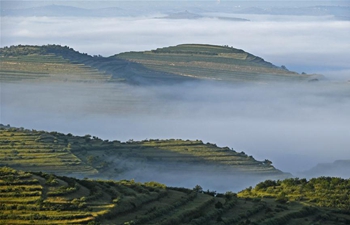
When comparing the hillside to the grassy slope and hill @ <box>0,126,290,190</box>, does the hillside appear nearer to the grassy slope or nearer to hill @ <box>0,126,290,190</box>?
hill @ <box>0,126,290,190</box>

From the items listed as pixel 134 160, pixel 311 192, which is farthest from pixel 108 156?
pixel 311 192

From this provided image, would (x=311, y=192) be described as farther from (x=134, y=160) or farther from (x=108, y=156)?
(x=134, y=160)

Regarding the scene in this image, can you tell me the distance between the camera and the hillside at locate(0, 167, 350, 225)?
47.0 metres

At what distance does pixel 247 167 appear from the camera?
125688 mm

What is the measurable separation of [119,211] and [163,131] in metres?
142

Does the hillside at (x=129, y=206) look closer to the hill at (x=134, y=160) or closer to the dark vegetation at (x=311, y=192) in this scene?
the dark vegetation at (x=311, y=192)

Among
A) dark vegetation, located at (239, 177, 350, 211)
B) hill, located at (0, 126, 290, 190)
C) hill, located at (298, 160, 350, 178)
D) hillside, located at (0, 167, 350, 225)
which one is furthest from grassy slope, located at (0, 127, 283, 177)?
hillside, located at (0, 167, 350, 225)

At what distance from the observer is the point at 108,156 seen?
122m

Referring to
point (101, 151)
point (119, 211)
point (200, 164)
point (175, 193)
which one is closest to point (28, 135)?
point (101, 151)

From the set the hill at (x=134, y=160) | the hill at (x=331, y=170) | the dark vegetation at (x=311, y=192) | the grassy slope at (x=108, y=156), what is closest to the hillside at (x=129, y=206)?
the dark vegetation at (x=311, y=192)

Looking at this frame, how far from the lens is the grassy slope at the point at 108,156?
357 feet

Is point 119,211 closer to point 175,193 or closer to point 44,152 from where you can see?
point 175,193

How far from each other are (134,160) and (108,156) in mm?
3196

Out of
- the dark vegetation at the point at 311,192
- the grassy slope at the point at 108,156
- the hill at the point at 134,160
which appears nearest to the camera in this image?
the dark vegetation at the point at 311,192
